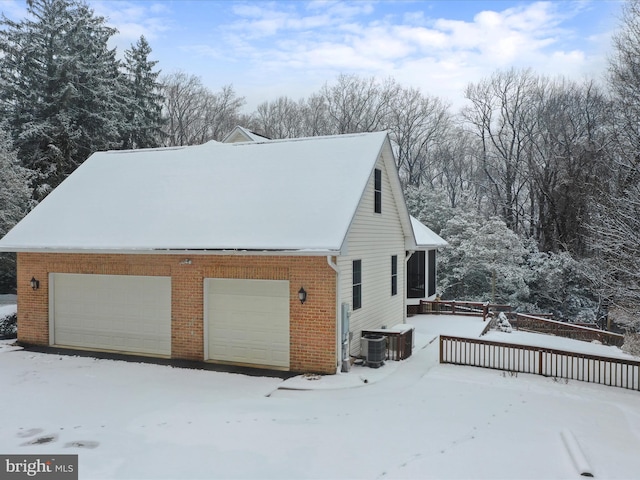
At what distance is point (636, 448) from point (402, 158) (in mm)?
33324

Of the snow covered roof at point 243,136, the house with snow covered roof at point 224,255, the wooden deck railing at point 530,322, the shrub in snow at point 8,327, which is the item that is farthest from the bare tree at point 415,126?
the shrub in snow at point 8,327

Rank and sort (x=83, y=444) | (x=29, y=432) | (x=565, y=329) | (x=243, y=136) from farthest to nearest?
(x=243, y=136)
(x=565, y=329)
(x=29, y=432)
(x=83, y=444)

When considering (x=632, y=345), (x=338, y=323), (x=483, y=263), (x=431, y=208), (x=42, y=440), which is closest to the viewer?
(x=42, y=440)

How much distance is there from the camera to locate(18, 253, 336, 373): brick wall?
10.0 m

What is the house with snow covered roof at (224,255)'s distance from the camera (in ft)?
33.6

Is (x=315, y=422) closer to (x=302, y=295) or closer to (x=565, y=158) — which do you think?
(x=302, y=295)

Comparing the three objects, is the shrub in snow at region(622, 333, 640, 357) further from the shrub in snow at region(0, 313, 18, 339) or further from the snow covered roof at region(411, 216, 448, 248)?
the shrub in snow at region(0, 313, 18, 339)

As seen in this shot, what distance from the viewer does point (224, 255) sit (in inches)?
425

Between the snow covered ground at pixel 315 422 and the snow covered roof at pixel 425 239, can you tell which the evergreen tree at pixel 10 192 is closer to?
the snow covered ground at pixel 315 422

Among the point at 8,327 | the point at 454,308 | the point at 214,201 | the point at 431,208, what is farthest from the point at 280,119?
the point at 8,327

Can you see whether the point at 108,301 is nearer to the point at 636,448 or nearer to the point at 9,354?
the point at 9,354

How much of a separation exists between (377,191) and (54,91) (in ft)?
83.5

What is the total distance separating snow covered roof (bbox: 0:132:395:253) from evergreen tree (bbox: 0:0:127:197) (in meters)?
14.6

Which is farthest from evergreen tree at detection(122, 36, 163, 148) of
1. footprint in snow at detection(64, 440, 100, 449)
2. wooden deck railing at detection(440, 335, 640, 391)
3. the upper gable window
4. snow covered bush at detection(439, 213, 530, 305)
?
footprint in snow at detection(64, 440, 100, 449)
